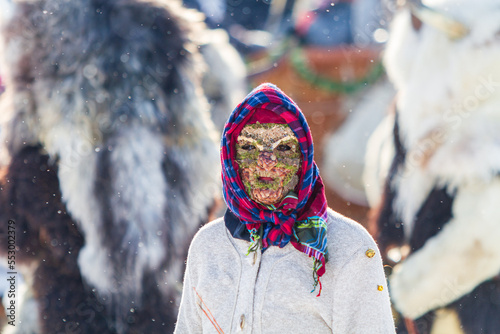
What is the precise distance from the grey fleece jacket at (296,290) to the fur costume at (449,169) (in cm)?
110

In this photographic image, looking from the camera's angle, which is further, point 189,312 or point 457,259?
point 457,259

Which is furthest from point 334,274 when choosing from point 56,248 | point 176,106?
point 56,248

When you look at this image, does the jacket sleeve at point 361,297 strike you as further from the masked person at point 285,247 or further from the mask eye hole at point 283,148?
the mask eye hole at point 283,148

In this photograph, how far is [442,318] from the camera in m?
2.05

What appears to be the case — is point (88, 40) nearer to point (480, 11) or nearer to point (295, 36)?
point (480, 11)

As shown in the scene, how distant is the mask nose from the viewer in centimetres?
97

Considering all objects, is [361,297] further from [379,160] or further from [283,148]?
[379,160]

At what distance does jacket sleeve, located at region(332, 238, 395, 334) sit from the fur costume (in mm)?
1117

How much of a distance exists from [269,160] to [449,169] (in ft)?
3.99

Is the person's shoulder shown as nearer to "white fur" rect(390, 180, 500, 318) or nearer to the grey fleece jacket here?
the grey fleece jacket

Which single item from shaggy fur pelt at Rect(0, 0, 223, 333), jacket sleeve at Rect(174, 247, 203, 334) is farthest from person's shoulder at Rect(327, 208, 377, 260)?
shaggy fur pelt at Rect(0, 0, 223, 333)

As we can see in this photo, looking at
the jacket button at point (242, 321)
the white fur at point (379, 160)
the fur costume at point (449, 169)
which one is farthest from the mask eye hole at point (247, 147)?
the white fur at point (379, 160)

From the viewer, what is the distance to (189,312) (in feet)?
3.68

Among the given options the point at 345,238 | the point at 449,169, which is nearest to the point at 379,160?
the point at 449,169
